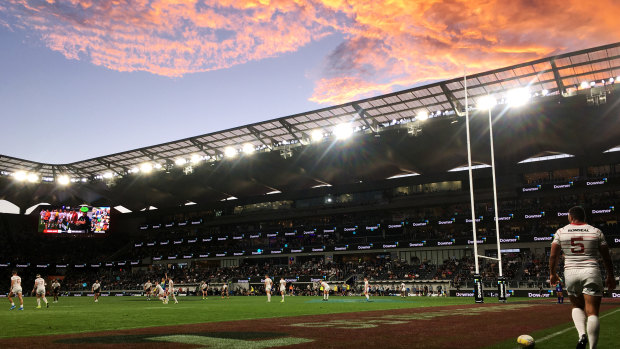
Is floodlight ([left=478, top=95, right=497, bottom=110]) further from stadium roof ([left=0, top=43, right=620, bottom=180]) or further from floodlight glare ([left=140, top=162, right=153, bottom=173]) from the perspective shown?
floodlight glare ([left=140, top=162, right=153, bottom=173])

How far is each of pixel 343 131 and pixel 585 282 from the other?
4795cm

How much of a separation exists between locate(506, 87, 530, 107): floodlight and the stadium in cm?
14

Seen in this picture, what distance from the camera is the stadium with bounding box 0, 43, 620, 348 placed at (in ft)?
147

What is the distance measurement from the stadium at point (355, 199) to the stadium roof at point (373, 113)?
216 millimetres

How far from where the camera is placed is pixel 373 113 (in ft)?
171

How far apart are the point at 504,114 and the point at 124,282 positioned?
5241 cm

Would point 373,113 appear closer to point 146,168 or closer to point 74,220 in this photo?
point 146,168

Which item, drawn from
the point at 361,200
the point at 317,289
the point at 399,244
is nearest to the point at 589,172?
the point at 399,244

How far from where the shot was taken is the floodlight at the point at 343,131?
54.3 metres

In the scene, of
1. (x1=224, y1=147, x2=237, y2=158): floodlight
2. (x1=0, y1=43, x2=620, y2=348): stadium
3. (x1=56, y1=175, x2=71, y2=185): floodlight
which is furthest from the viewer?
(x1=56, y1=175, x2=71, y2=185): floodlight

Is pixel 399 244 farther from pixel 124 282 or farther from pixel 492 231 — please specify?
pixel 124 282

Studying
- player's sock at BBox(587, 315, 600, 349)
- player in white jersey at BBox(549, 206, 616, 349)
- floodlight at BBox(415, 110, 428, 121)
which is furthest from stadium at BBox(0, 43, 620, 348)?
player's sock at BBox(587, 315, 600, 349)

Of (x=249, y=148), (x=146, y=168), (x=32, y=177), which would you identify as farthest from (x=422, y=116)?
(x=32, y=177)

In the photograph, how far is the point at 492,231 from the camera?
57.2m
